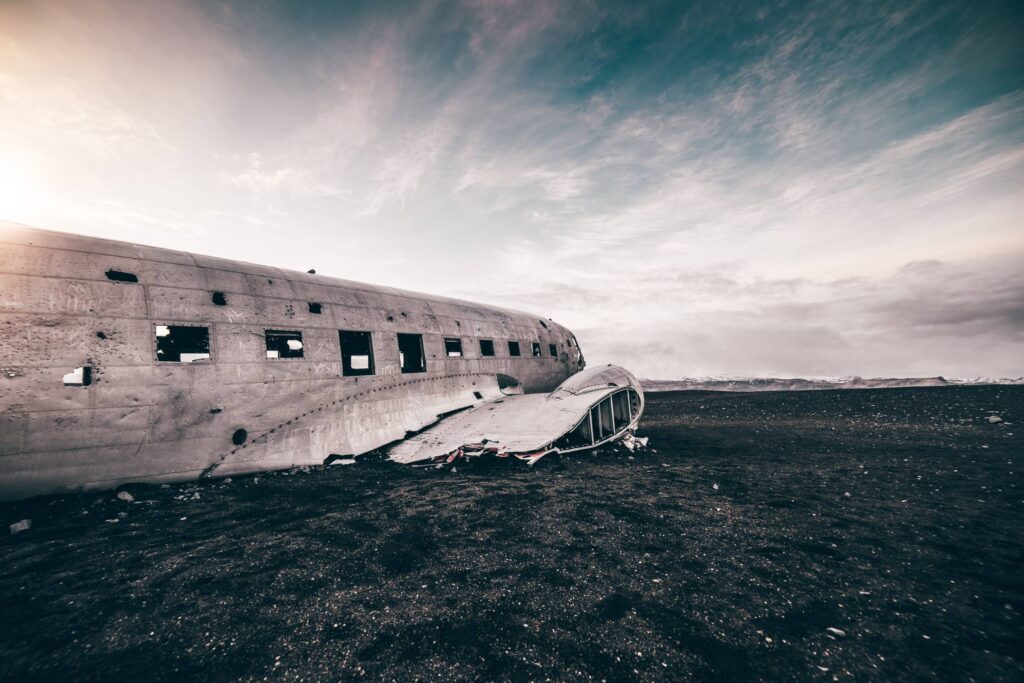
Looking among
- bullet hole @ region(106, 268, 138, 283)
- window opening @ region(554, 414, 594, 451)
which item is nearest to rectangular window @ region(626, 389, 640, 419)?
window opening @ region(554, 414, 594, 451)

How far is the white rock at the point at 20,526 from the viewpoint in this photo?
5.83 m

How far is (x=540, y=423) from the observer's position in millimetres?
10531

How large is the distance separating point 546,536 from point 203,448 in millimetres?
7752

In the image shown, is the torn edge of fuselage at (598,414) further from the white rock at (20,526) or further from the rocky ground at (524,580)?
the white rock at (20,526)

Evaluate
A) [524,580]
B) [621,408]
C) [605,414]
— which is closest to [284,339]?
[524,580]

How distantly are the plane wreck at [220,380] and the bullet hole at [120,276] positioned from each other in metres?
0.03

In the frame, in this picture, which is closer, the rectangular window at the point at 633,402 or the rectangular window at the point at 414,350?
the rectangular window at the point at 633,402

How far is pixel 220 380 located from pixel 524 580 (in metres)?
8.08

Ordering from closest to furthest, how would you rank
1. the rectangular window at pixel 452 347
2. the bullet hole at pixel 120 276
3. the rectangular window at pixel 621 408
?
the bullet hole at pixel 120 276
the rectangular window at pixel 621 408
the rectangular window at pixel 452 347

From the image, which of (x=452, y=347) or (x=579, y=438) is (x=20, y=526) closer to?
(x=452, y=347)

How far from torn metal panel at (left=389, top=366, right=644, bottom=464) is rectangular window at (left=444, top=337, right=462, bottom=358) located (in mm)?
2219

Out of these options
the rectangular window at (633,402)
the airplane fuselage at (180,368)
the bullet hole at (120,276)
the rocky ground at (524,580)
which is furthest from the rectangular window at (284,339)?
the rectangular window at (633,402)

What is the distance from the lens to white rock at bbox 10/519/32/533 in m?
5.83

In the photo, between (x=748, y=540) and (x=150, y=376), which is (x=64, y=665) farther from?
(x=748, y=540)
